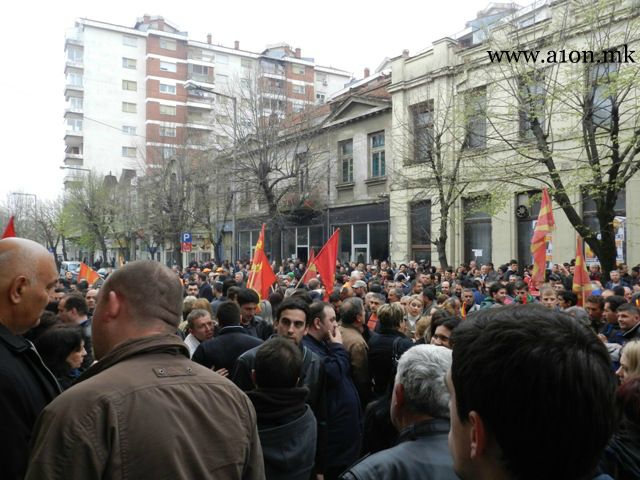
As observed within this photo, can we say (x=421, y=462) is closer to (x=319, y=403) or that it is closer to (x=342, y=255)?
(x=319, y=403)

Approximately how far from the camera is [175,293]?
7.13 ft

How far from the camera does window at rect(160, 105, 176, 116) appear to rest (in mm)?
63594

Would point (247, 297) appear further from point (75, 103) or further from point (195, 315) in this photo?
point (75, 103)

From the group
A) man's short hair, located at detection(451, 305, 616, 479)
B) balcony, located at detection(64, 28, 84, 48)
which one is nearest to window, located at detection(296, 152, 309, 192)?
man's short hair, located at detection(451, 305, 616, 479)

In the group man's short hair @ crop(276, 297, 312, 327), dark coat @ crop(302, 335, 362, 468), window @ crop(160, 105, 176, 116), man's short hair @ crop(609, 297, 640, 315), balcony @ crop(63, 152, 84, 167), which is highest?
window @ crop(160, 105, 176, 116)

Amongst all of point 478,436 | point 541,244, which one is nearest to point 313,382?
point 478,436

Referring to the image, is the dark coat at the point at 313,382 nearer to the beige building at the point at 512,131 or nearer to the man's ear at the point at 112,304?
the man's ear at the point at 112,304

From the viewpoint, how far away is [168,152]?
36781mm

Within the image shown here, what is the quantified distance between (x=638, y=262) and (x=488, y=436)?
57.4 feet

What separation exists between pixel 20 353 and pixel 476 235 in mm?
20885

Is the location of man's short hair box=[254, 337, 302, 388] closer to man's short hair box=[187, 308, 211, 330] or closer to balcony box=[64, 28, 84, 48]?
man's short hair box=[187, 308, 211, 330]

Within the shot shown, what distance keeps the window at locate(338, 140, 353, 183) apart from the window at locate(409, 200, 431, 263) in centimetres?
535

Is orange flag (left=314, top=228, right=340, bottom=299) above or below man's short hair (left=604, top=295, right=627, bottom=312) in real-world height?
above

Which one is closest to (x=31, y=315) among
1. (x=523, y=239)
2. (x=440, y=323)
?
(x=440, y=323)
